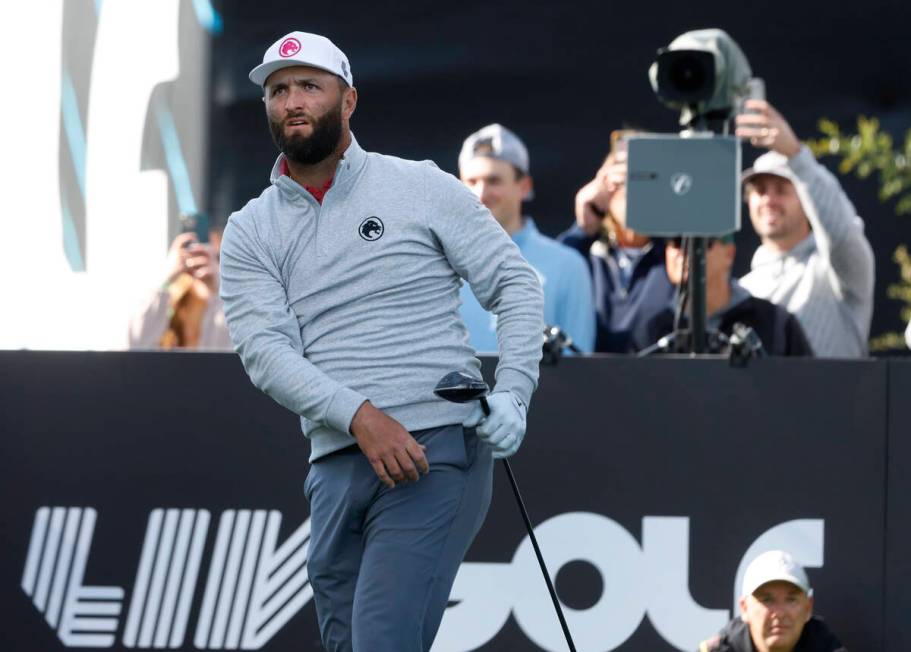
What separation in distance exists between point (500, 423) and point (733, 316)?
231 cm

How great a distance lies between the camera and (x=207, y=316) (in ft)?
22.8

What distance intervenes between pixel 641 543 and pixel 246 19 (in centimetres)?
344

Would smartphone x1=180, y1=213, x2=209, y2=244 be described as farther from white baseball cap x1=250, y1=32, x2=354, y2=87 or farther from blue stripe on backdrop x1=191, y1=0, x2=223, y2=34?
white baseball cap x1=250, y1=32, x2=354, y2=87

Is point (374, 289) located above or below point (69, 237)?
above

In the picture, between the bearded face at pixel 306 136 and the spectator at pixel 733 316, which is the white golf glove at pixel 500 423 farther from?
the spectator at pixel 733 316

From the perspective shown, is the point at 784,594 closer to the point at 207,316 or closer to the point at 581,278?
the point at 581,278

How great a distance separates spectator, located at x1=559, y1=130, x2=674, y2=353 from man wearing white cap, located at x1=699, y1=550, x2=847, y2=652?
1.26m

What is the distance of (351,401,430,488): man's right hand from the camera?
392cm

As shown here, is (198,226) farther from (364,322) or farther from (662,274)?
(364,322)

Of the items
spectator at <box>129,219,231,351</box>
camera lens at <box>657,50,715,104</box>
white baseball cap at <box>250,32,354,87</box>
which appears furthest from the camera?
spectator at <box>129,219,231,351</box>

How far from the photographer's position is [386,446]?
392 cm

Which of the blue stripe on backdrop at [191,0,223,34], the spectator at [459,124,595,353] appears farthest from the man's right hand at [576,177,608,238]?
the blue stripe on backdrop at [191,0,223,34]

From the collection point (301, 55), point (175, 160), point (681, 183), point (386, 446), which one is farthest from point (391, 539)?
point (175, 160)

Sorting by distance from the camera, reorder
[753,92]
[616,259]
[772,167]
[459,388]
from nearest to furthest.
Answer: [459,388]
[753,92]
[772,167]
[616,259]
